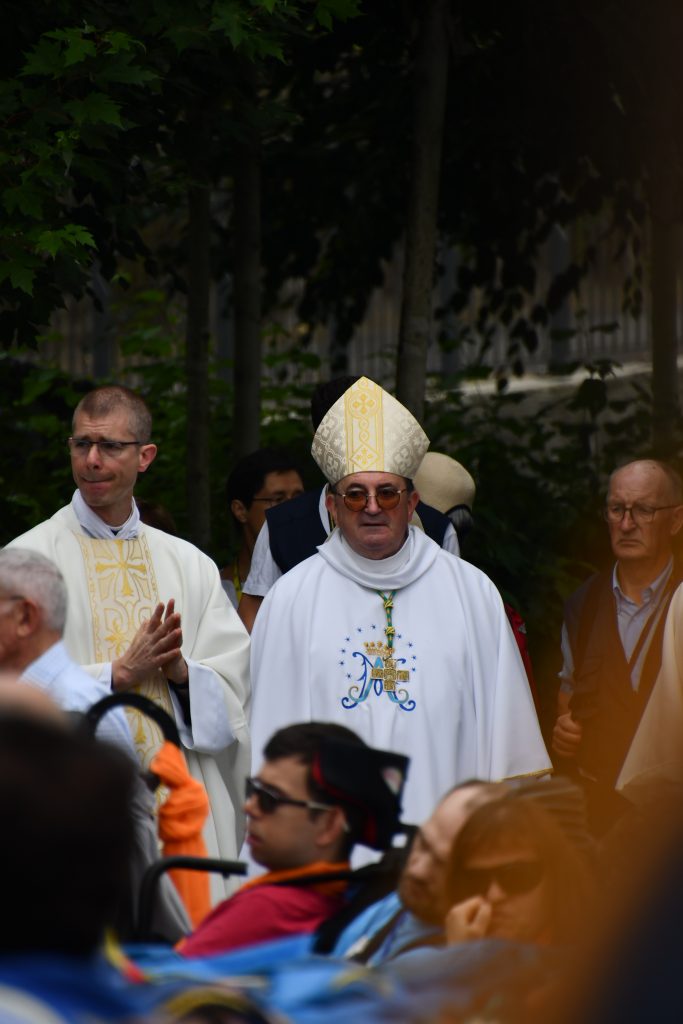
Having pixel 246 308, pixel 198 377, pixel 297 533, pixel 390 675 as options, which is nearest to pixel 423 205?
pixel 246 308

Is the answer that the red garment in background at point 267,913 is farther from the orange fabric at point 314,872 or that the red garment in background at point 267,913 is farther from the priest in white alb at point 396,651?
the priest in white alb at point 396,651

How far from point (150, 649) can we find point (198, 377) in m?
4.11

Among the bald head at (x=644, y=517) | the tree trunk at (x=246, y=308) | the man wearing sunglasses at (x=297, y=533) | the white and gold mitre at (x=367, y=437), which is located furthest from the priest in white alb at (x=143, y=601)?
the tree trunk at (x=246, y=308)

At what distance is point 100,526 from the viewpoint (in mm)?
5992

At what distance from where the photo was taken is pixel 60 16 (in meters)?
6.99

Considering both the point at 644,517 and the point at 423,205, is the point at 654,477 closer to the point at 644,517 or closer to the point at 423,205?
the point at 644,517

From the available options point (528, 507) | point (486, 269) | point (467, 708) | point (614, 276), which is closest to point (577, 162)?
point (486, 269)

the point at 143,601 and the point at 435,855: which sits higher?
the point at 143,601

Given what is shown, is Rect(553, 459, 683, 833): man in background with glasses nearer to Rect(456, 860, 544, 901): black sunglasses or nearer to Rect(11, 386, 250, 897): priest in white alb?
Rect(11, 386, 250, 897): priest in white alb

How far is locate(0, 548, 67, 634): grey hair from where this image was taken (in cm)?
439

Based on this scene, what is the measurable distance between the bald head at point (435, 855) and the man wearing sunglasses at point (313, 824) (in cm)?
20

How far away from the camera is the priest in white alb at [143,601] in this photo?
18.8 feet

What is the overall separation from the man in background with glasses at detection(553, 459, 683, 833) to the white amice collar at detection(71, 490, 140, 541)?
1.55 metres

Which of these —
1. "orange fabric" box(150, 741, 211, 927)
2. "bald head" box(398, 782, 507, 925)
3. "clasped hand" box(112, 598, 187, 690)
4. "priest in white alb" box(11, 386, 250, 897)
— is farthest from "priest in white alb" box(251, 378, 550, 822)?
"bald head" box(398, 782, 507, 925)
